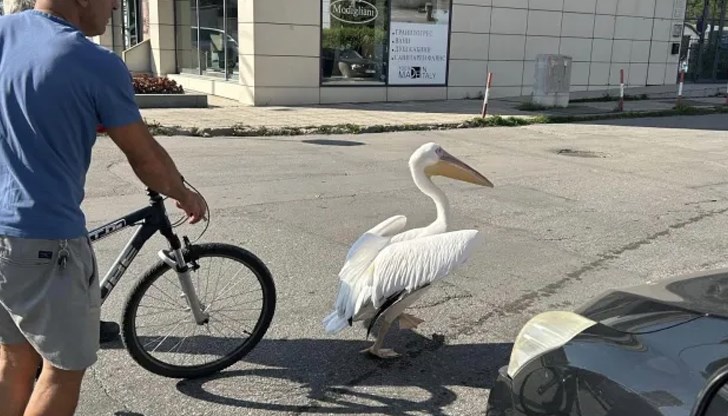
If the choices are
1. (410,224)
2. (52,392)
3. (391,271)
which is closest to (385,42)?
(410,224)

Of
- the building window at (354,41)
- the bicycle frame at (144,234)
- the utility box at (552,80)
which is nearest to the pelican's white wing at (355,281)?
the bicycle frame at (144,234)

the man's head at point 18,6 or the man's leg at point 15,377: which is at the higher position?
the man's head at point 18,6

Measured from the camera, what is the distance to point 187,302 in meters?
3.58

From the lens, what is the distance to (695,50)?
26.4m

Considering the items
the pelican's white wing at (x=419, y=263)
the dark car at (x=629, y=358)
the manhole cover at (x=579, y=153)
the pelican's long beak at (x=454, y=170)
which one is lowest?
the manhole cover at (x=579, y=153)

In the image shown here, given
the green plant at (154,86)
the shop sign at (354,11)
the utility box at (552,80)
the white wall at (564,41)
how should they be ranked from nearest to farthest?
the green plant at (154,86) → the shop sign at (354,11) → the utility box at (552,80) → the white wall at (564,41)

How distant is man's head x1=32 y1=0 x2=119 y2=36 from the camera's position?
2.19 m

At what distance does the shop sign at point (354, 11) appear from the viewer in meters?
16.4

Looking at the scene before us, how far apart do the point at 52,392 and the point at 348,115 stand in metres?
12.6

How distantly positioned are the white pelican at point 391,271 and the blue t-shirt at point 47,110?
1.69 metres

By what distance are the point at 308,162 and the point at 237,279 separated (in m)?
5.88

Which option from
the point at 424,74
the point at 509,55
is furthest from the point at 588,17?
the point at 424,74

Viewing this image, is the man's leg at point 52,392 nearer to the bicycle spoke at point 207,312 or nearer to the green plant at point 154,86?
the bicycle spoke at point 207,312

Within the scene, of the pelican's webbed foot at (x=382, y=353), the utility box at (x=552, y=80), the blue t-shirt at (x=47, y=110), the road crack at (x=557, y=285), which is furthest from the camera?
the utility box at (x=552, y=80)
